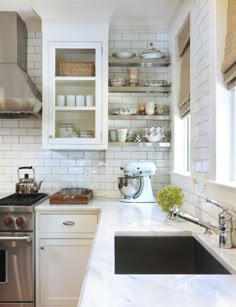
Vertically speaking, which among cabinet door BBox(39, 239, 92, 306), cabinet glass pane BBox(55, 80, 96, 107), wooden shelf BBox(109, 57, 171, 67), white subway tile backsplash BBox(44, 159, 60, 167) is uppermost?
wooden shelf BBox(109, 57, 171, 67)

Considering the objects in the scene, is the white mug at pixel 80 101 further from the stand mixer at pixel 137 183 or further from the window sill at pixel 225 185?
the window sill at pixel 225 185

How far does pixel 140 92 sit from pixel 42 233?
1.55 meters

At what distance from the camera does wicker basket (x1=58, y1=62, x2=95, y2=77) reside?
321cm

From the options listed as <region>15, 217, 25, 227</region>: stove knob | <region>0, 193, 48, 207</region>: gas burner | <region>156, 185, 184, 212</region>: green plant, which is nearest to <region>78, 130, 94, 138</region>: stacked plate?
<region>0, 193, 48, 207</region>: gas burner

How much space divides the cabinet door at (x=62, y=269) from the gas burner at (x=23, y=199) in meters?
0.32

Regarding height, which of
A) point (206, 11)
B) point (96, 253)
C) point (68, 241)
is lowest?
point (68, 241)

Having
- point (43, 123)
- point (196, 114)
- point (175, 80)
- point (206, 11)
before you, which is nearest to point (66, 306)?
point (43, 123)

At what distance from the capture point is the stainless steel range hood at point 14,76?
304 cm

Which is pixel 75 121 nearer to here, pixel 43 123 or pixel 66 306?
pixel 43 123

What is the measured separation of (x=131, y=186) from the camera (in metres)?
3.02

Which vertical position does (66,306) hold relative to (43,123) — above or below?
below

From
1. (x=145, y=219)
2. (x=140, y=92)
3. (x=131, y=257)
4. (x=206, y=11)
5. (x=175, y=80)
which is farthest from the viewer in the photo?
(x=140, y=92)

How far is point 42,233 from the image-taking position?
285cm

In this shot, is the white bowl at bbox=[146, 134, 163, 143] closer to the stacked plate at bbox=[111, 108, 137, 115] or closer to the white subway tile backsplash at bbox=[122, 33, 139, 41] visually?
the stacked plate at bbox=[111, 108, 137, 115]
